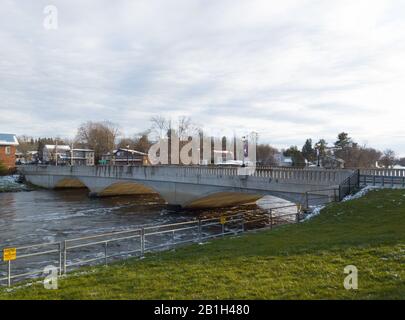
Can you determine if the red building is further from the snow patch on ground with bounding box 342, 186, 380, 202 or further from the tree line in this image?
the snow patch on ground with bounding box 342, 186, 380, 202

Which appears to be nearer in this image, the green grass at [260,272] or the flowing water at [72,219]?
the green grass at [260,272]

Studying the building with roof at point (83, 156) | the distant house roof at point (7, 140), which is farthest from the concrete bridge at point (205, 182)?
the building with roof at point (83, 156)

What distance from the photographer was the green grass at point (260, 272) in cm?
775

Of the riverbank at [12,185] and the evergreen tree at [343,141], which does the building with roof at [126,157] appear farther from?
the evergreen tree at [343,141]

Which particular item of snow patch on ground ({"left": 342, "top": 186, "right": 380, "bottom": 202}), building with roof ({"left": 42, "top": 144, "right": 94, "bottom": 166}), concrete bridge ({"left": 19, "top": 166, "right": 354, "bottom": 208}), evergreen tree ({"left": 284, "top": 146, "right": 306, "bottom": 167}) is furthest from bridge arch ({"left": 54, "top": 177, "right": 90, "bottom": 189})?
snow patch on ground ({"left": 342, "top": 186, "right": 380, "bottom": 202})

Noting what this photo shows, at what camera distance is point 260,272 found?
30.1 feet

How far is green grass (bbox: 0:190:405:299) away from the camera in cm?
775

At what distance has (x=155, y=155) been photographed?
91.8 meters

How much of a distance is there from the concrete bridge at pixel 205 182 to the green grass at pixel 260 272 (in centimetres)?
1212

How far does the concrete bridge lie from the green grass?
1212 centimetres

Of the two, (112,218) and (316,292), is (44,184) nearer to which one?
(112,218)

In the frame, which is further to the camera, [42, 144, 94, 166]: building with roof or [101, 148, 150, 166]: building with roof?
[42, 144, 94, 166]: building with roof
